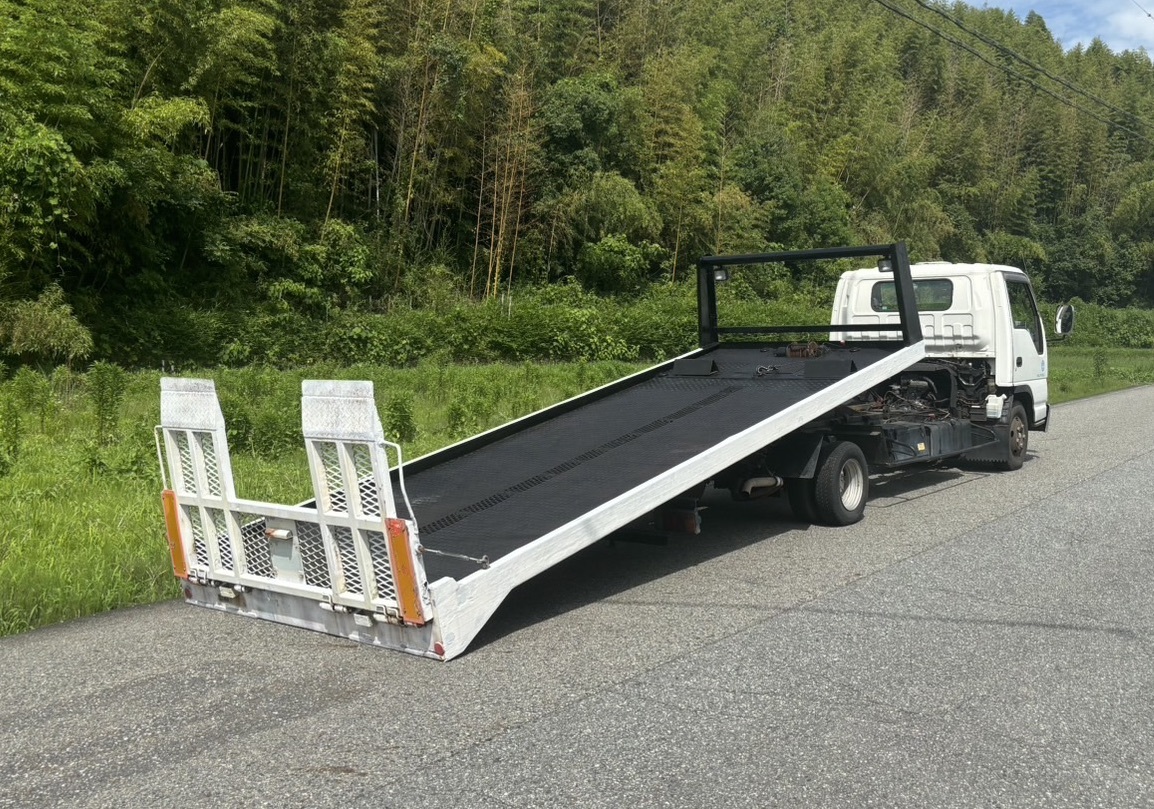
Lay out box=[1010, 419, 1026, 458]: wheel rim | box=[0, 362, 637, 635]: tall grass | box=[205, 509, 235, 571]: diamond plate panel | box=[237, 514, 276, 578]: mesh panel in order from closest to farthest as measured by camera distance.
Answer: box=[237, 514, 276, 578]: mesh panel → box=[205, 509, 235, 571]: diamond plate panel → box=[0, 362, 637, 635]: tall grass → box=[1010, 419, 1026, 458]: wheel rim

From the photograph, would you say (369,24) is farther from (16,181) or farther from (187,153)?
(16,181)

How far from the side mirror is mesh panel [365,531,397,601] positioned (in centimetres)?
910

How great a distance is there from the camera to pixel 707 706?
4.32 m

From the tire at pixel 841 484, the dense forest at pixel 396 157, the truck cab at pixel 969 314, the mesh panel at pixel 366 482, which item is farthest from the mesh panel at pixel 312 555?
the dense forest at pixel 396 157

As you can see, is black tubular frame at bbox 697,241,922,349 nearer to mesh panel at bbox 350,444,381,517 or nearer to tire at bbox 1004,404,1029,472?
tire at bbox 1004,404,1029,472

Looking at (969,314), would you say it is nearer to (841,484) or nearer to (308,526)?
(841,484)

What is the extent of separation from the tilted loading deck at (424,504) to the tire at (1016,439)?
11.8 feet

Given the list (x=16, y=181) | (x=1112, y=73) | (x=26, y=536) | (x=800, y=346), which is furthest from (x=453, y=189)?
(x=1112, y=73)

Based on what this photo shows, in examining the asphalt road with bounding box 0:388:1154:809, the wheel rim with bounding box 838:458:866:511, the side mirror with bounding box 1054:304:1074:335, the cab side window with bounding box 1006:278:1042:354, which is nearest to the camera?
the asphalt road with bounding box 0:388:1154:809

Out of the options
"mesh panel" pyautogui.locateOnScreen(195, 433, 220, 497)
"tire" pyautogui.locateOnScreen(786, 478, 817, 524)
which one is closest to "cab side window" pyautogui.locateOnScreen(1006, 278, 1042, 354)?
"tire" pyautogui.locateOnScreen(786, 478, 817, 524)

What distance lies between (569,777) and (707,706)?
33.6 inches

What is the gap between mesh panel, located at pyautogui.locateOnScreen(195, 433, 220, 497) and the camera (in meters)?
5.50

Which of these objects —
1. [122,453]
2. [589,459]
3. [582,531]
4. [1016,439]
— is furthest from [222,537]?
[1016,439]

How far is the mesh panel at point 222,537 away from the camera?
18.2 feet
